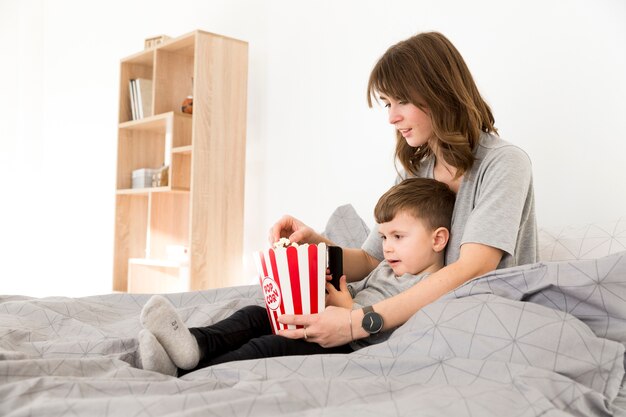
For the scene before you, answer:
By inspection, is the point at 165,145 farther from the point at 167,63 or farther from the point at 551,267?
the point at 551,267

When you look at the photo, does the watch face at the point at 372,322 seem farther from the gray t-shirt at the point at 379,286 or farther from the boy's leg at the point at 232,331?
the boy's leg at the point at 232,331

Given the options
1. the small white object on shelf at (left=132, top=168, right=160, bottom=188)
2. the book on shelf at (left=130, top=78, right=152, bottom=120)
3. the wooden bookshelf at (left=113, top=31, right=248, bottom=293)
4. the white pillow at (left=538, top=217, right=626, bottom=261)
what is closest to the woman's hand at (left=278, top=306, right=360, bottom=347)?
the white pillow at (left=538, top=217, right=626, bottom=261)

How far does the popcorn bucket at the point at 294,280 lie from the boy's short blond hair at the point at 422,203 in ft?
1.12

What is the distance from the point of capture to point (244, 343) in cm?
129

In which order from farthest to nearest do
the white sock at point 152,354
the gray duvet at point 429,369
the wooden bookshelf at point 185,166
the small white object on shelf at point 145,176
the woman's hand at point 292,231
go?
the small white object on shelf at point 145,176 < the wooden bookshelf at point 185,166 < the woman's hand at point 292,231 < the white sock at point 152,354 < the gray duvet at point 429,369

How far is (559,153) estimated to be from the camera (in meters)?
1.98

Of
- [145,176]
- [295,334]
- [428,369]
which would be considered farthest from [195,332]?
[145,176]

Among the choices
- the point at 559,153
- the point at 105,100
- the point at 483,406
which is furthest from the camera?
the point at 105,100

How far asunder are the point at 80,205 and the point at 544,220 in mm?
3638

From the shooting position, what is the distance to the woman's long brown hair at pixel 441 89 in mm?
1494

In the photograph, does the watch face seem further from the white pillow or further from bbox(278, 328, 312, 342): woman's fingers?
the white pillow

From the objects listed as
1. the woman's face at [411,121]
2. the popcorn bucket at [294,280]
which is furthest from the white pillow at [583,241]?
the popcorn bucket at [294,280]

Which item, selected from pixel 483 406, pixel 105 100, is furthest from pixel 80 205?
pixel 483 406

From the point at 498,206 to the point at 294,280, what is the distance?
0.49 m
